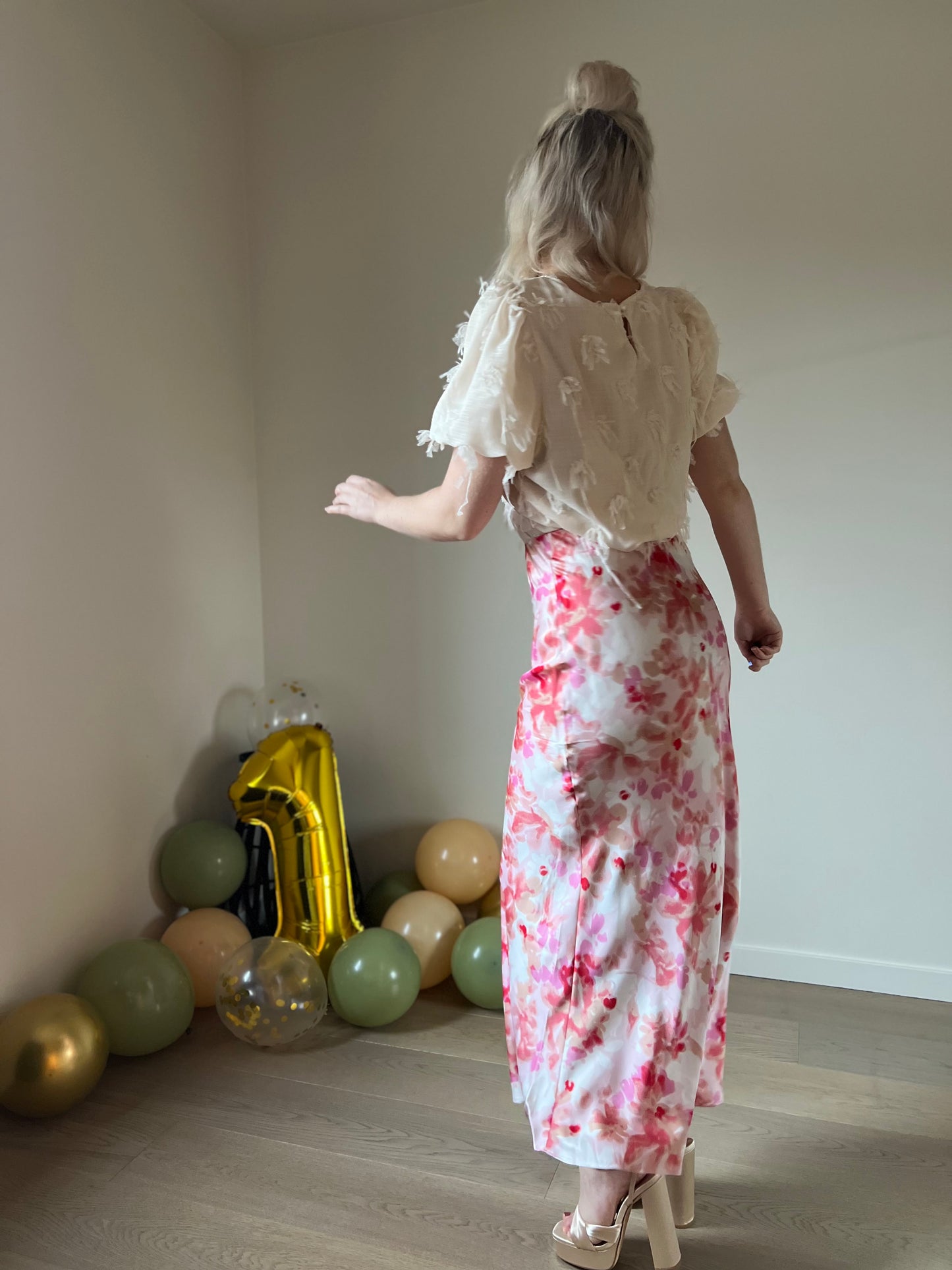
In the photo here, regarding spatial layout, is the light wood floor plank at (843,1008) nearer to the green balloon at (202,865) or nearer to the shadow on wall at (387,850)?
the shadow on wall at (387,850)

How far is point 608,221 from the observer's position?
4.27 ft

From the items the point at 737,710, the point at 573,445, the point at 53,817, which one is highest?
the point at 573,445

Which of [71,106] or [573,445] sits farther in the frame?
[71,106]

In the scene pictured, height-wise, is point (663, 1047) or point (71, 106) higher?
point (71, 106)

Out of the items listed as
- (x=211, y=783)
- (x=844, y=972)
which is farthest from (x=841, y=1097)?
(x=211, y=783)

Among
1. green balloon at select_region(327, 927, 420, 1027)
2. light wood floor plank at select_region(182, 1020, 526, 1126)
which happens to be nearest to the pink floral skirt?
light wood floor plank at select_region(182, 1020, 526, 1126)

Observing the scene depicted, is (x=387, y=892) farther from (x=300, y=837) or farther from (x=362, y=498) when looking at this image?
(x=362, y=498)

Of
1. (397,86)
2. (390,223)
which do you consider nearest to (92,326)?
(390,223)

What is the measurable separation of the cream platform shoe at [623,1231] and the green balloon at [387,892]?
1.16 metres

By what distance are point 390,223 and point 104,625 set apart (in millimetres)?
1296

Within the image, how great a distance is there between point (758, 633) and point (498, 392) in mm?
660

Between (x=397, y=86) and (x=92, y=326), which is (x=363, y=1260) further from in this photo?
(x=397, y=86)

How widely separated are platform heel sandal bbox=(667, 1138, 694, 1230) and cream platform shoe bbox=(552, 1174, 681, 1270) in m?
A: 0.11

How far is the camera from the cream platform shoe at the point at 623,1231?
55.4 inches
